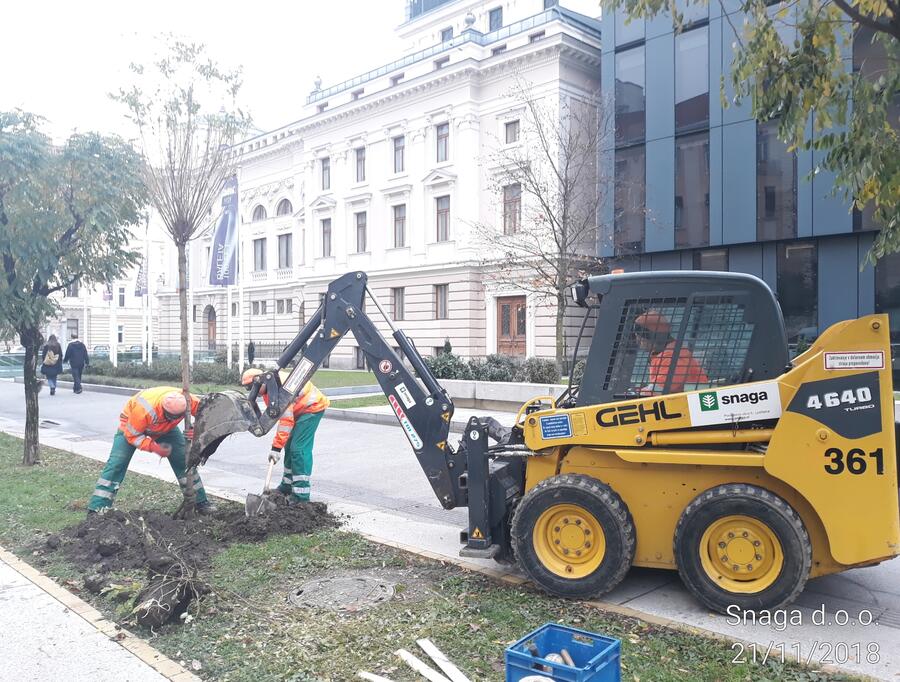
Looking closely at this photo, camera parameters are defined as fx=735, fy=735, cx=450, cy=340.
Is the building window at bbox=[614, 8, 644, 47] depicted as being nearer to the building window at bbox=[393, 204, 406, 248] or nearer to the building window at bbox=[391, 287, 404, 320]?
the building window at bbox=[393, 204, 406, 248]

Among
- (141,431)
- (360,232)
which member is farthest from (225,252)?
(141,431)

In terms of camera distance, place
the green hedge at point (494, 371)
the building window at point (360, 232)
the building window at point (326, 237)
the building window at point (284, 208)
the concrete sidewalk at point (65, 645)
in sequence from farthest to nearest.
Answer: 1. the building window at point (284, 208)
2. the building window at point (326, 237)
3. the building window at point (360, 232)
4. the green hedge at point (494, 371)
5. the concrete sidewalk at point (65, 645)

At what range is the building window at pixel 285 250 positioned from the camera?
42.3m

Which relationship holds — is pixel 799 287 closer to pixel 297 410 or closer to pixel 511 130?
pixel 511 130

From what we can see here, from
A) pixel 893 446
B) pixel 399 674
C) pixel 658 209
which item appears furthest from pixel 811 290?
pixel 399 674

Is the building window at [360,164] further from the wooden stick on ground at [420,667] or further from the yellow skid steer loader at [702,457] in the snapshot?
the wooden stick on ground at [420,667]

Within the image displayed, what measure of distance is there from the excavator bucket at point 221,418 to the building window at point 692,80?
21.3 metres

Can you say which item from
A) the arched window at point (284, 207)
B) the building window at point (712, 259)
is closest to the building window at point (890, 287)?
the building window at point (712, 259)

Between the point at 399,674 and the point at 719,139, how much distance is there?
2277 centimetres

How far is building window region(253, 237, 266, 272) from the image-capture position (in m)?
44.2

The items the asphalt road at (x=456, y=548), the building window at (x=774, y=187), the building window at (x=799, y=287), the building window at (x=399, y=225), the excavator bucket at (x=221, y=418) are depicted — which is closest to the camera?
the asphalt road at (x=456, y=548)

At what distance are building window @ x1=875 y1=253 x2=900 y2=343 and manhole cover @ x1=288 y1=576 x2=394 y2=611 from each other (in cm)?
2038

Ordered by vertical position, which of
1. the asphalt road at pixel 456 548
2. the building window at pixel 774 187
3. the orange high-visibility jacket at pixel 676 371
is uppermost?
the building window at pixel 774 187

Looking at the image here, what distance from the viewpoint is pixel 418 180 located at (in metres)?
33.5
